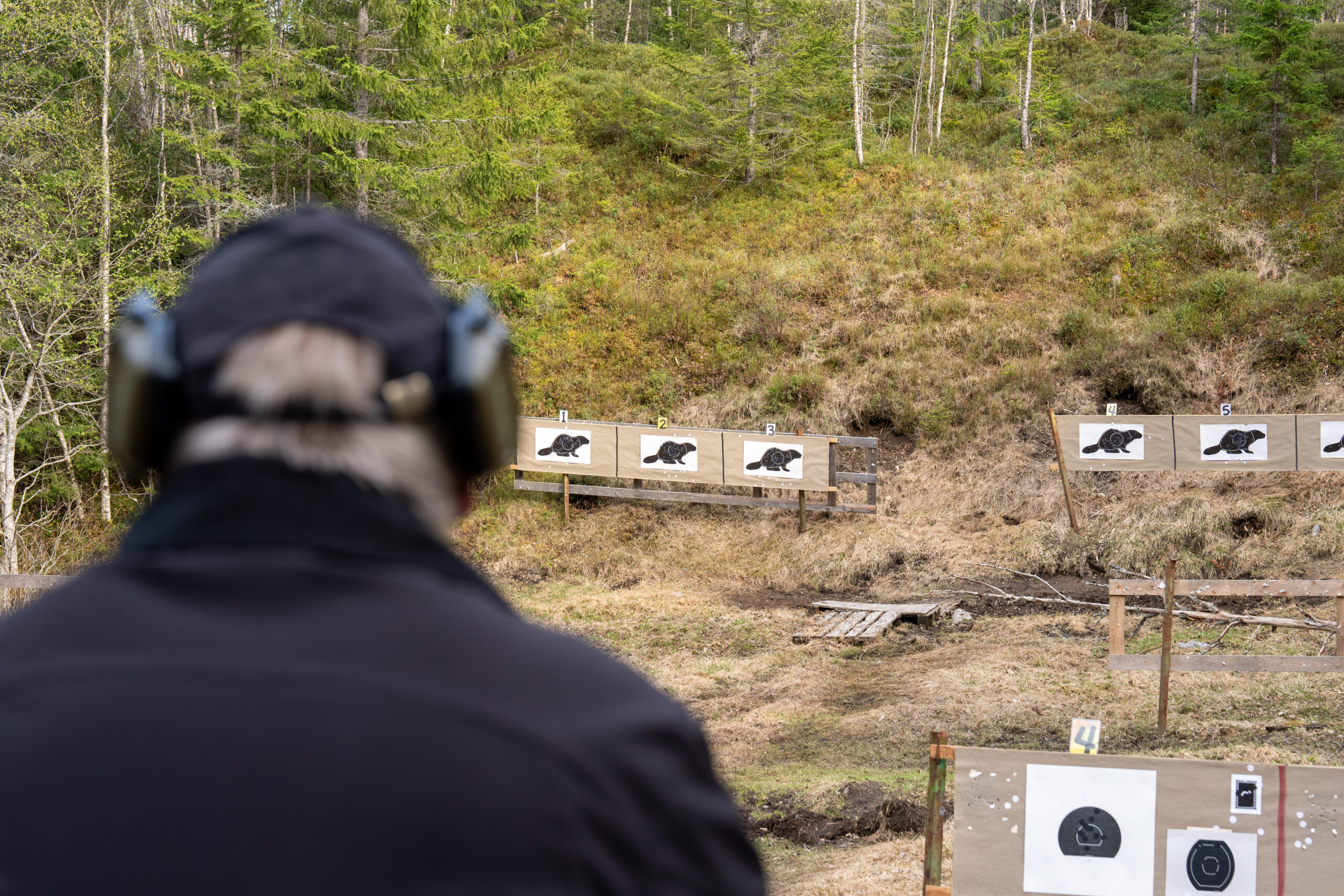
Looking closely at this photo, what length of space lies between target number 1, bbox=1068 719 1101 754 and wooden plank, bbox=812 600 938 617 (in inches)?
315

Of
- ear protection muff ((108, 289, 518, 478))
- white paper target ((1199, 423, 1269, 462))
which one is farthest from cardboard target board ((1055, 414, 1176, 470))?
ear protection muff ((108, 289, 518, 478))

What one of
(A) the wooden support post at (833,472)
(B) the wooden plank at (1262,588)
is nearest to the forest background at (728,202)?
(A) the wooden support post at (833,472)

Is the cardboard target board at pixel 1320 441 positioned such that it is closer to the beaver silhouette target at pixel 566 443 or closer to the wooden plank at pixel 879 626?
the wooden plank at pixel 879 626

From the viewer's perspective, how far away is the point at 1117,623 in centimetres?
789

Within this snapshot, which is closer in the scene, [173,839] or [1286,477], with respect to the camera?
[173,839]

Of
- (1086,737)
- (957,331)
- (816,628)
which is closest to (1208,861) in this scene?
(1086,737)

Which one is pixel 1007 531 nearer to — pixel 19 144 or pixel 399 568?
pixel 399 568

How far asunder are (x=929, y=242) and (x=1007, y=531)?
27.6ft

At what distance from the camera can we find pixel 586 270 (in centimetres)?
1980

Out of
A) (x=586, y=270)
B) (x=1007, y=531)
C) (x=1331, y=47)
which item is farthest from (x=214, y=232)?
(x=1331, y=47)

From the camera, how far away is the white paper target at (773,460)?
15188 mm

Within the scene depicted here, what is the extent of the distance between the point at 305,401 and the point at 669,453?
14903mm

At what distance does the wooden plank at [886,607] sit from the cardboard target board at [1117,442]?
148 inches

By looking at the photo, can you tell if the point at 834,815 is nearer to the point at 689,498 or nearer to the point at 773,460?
the point at 773,460
